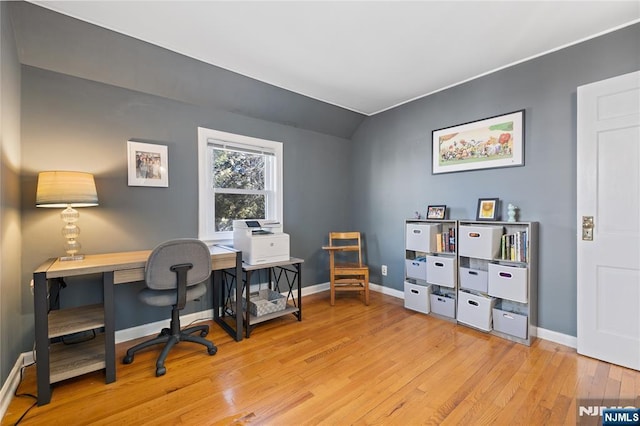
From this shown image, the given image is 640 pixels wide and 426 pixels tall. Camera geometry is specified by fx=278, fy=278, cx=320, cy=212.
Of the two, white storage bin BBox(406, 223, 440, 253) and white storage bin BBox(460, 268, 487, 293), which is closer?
white storage bin BBox(460, 268, 487, 293)

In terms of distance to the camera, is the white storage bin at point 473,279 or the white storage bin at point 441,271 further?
the white storage bin at point 441,271


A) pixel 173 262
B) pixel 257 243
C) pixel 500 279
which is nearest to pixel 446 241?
pixel 500 279

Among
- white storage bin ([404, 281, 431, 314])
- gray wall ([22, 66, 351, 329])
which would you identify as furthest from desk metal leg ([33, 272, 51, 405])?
white storage bin ([404, 281, 431, 314])

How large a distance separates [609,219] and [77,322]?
3839 millimetres

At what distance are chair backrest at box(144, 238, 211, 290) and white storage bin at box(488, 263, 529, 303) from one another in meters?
2.48

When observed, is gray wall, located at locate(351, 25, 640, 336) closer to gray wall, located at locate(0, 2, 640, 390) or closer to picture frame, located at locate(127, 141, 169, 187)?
gray wall, located at locate(0, 2, 640, 390)

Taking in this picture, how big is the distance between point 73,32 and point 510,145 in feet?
12.2

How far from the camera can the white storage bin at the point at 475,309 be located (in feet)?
8.34

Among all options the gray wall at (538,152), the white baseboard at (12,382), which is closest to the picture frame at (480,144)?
the gray wall at (538,152)

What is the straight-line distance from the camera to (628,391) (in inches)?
A: 68.2

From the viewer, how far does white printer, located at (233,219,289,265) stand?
262 centimetres

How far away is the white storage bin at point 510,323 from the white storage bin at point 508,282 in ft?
0.48

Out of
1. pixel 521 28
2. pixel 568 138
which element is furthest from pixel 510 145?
pixel 521 28

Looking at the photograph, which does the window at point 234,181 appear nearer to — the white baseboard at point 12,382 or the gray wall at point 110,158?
the gray wall at point 110,158
